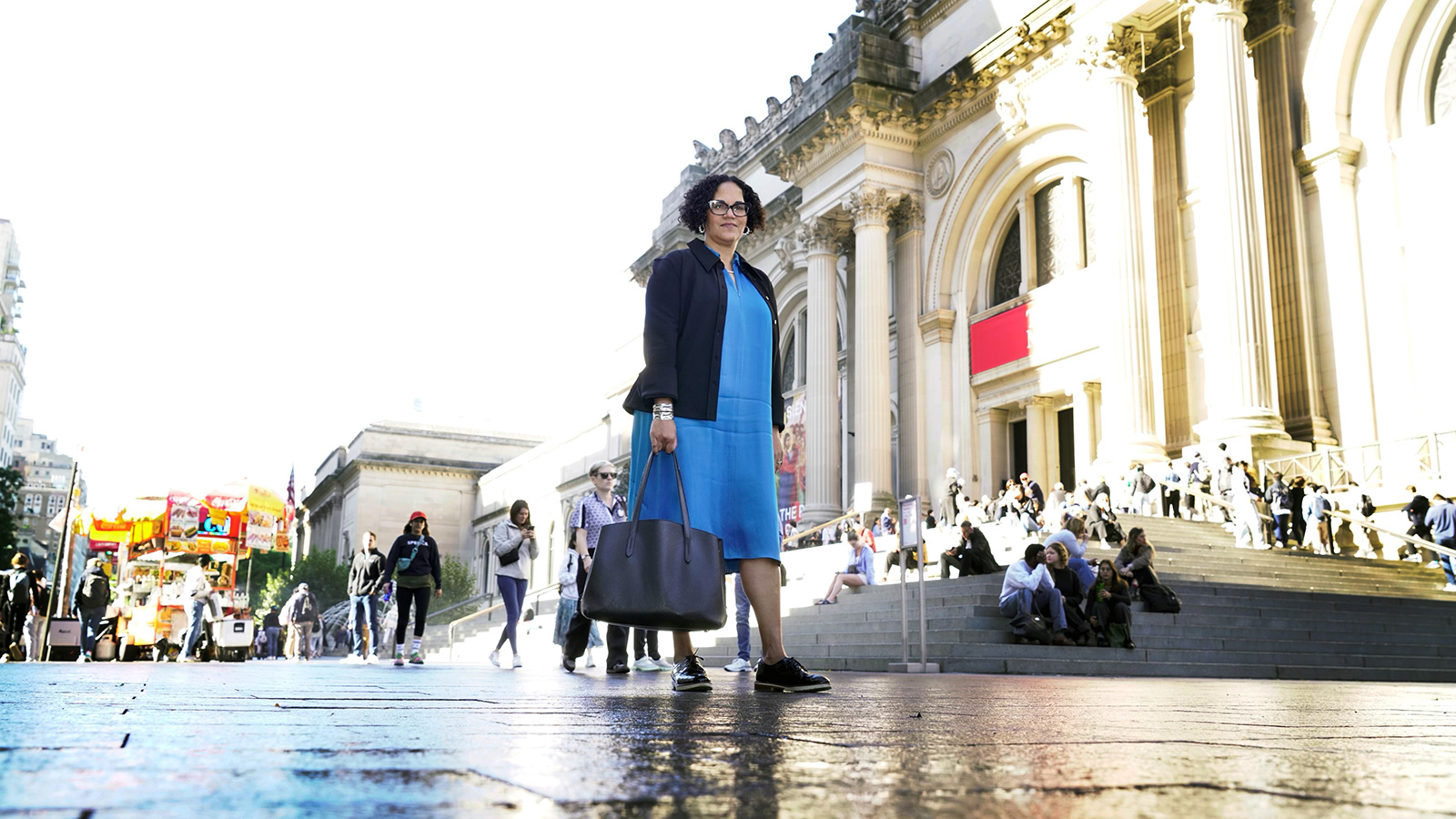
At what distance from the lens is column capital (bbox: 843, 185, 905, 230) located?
26875 millimetres

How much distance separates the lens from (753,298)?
4500 mm

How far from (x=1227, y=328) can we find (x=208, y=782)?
19.1 metres

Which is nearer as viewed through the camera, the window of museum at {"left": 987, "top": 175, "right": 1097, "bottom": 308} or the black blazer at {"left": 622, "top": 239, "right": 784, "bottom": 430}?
the black blazer at {"left": 622, "top": 239, "right": 784, "bottom": 430}

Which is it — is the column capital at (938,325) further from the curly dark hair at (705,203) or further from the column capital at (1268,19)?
the curly dark hair at (705,203)

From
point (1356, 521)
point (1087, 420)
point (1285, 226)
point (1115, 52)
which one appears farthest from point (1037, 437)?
point (1356, 521)

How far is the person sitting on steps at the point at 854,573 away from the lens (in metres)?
14.2

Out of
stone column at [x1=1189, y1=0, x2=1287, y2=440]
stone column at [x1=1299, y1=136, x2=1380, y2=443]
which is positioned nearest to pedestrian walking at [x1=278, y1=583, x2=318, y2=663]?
stone column at [x1=1189, y1=0, x2=1287, y2=440]

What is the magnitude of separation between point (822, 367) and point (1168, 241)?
928 centimetres

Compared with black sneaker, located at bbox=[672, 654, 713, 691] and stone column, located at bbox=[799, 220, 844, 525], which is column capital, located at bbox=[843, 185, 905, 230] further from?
black sneaker, located at bbox=[672, 654, 713, 691]

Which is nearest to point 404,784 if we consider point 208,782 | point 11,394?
point 208,782

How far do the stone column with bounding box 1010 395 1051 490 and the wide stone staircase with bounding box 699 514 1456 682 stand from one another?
9686mm

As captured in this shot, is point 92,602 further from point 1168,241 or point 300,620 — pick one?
point 1168,241

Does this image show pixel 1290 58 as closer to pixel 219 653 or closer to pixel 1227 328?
pixel 1227 328

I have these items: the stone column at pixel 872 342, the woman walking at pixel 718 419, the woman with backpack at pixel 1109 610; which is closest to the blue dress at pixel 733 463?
the woman walking at pixel 718 419
